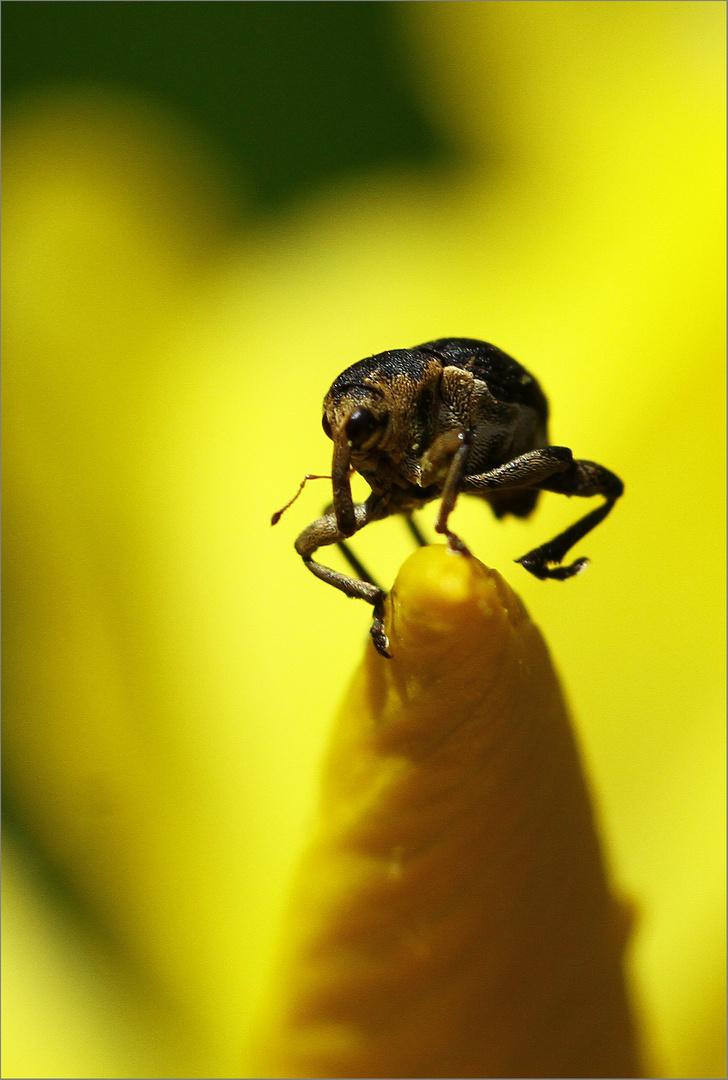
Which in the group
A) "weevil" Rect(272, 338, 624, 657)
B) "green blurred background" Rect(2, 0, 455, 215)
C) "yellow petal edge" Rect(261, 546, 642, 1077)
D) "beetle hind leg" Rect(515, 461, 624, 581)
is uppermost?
"green blurred background" Rect(2, 0, 455, 215)

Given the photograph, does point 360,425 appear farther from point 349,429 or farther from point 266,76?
point 266,76

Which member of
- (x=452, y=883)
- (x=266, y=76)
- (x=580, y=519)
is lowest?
(x=452, y=883)

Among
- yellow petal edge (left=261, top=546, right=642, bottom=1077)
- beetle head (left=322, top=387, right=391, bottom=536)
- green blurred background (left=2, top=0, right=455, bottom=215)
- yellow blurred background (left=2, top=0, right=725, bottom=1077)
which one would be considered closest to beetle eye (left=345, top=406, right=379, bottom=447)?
beetle head (left=322, top=387, right=391, bottom=536)

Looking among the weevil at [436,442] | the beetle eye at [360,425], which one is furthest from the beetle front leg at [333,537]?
the beetle eye at [360,425]

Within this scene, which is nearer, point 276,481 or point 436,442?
point 436,442

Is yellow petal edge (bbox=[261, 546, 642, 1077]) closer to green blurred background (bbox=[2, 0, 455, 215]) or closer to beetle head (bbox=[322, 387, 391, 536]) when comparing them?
beetle head (bbox=[322, 387, 391, 536])

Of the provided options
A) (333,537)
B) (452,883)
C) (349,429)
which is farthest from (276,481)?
(452,883)
